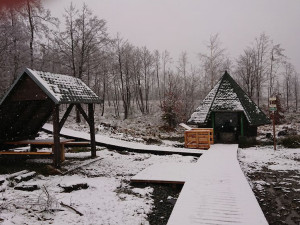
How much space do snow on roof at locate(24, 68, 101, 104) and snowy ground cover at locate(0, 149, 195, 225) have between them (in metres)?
2.59

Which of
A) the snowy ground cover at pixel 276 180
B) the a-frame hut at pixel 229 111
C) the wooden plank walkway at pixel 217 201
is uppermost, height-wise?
the a-frame hut at pixel 229 111

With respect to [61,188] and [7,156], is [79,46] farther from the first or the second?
[61,188]

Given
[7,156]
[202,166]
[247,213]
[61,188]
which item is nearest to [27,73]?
[7,156]

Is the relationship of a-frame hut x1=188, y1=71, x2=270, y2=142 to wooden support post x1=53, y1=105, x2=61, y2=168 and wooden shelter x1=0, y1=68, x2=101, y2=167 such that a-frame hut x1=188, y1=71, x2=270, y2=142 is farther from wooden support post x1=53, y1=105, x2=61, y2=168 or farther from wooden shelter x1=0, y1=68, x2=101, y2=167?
wooden support post x1=53, y1=105, x2=61, y2=168

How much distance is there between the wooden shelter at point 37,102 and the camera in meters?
8.92

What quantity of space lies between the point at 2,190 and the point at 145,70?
37.0 metres

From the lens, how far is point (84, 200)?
21.0 feet

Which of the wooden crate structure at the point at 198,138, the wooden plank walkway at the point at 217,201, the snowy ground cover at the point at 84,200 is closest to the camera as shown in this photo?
the wooden plank walkway at the point at 217,201

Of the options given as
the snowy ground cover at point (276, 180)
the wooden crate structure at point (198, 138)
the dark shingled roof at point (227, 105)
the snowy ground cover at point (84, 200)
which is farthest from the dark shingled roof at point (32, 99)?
the dark shingled roof at point (227, 105)

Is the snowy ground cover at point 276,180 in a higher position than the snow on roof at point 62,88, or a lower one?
lower

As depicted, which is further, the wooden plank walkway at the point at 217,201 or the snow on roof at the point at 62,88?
the snow on roof at the point at 62,88

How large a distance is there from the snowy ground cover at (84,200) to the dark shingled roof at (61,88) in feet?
8.49

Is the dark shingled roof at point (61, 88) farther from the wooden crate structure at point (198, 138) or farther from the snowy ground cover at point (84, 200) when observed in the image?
the wooden crate structure at point (198, 138)

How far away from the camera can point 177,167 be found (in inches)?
380
